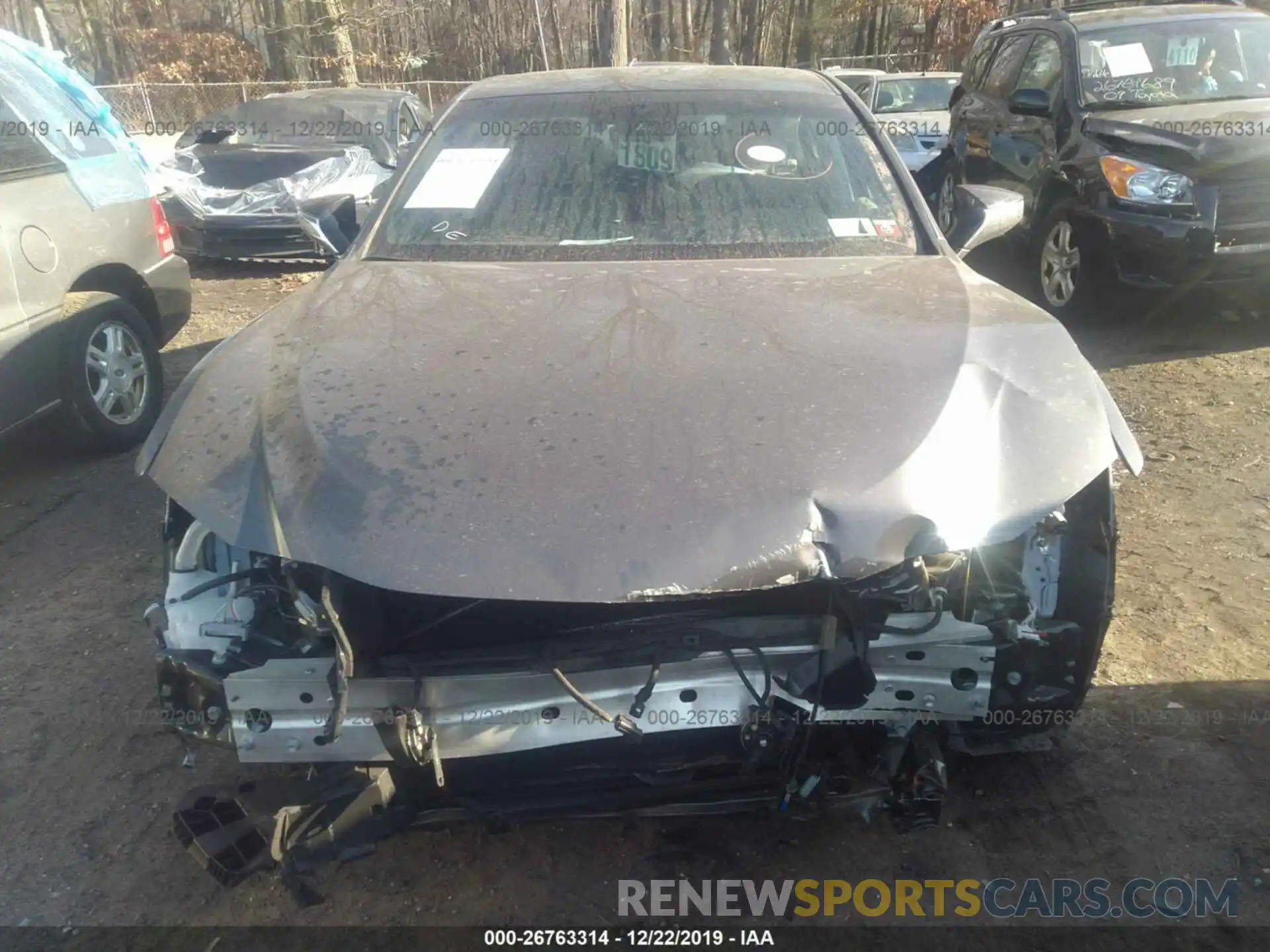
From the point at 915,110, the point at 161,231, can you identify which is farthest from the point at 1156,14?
the point at 161,231

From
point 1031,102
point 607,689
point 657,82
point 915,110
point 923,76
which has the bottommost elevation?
point 915,110

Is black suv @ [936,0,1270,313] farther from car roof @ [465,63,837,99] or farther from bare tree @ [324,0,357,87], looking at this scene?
bare tree @ [324,0,357,87]

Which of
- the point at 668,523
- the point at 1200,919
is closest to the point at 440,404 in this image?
the point at 668,523

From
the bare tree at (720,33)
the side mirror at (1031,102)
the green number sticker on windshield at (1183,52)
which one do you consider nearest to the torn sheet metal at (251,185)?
the side mirror at (1031,102)

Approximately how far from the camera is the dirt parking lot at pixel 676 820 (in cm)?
240

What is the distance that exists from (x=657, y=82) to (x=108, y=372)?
2.98 metres

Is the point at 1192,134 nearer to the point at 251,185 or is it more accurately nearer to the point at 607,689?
the point at 607,689

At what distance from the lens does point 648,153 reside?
11.0 ft

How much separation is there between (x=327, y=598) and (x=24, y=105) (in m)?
3.92

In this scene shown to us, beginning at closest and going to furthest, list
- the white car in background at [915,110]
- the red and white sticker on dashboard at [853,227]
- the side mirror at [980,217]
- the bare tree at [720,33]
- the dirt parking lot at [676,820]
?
the dirt parking lot at [676,820], the red and white sticker on dashboard at [853,227], the side mirror at [980,217], the white car in background at [915,110], the bare tree at [720,33]

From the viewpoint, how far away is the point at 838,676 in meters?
2.09

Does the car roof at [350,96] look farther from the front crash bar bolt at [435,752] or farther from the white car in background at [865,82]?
the front crash bar bolt at [435,752]

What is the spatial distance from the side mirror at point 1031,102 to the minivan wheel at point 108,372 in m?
5.37

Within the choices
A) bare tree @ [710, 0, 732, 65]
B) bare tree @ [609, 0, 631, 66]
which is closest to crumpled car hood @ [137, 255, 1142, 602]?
bare tree @ [609, 0, 631, 66]
